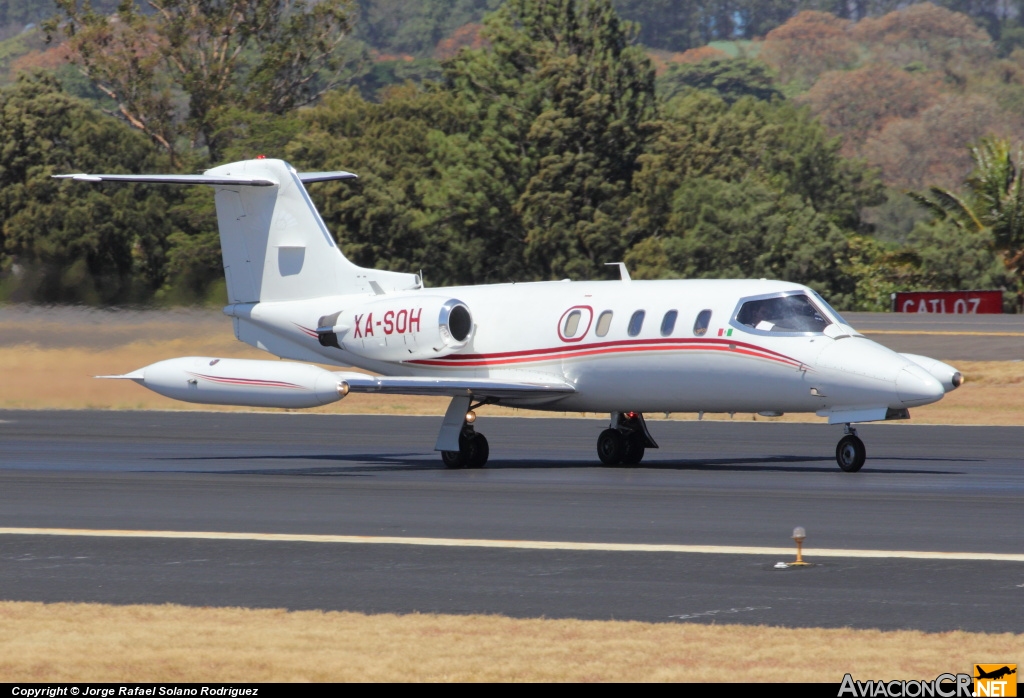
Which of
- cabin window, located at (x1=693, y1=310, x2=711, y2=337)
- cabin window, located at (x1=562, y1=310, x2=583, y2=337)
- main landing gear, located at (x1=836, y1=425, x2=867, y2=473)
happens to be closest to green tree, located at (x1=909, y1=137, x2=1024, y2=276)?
cabin window, located at (x1=562, y1=310, x2=583, y2=337)

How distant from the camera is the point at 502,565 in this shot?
Answer: 46.0 ft

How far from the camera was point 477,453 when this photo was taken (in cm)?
2405

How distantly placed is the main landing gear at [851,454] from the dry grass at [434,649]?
37.8ft

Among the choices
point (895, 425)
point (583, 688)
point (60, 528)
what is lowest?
point (895, 425)

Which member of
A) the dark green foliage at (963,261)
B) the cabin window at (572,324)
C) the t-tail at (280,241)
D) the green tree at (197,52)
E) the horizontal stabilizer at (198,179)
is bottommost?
the dark green foliage at (963,261)

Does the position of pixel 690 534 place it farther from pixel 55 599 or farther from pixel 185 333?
pixel 185 333

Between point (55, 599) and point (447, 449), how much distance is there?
474 inches

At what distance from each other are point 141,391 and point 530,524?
2298 cm

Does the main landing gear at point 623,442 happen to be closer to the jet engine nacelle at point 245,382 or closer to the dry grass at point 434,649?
the jet engine nacelle at point 245,382

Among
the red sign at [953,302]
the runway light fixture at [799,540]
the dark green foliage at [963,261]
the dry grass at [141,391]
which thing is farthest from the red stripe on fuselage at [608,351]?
the dark green foliage at [963,261]

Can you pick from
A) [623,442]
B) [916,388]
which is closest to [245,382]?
[623,442]

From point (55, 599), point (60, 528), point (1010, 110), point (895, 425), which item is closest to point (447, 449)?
point (60, 528)

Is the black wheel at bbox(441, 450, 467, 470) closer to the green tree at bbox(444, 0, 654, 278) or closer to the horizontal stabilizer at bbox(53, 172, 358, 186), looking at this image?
the horizontal stabilizer at bbox(53, 172, 358, 186)

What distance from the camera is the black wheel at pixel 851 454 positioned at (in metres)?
22.1
